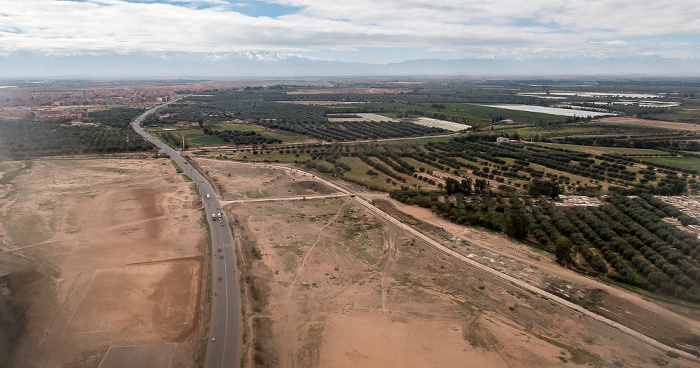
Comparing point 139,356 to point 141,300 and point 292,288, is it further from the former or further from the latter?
point 292,288

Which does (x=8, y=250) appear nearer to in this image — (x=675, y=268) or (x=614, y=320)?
(x=614, y=320)

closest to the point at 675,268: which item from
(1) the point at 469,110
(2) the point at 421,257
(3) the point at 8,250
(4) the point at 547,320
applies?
(4) the point at 547,320

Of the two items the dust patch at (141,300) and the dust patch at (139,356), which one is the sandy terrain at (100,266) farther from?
the dust patch at (139,356)

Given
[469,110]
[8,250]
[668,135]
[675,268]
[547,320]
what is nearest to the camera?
[547,320]

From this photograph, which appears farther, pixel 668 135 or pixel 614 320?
pixel 668 135

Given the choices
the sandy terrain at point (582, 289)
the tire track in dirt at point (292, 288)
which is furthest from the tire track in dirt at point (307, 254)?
the sandy terrain at point (582, 289)

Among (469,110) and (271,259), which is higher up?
(469,110)

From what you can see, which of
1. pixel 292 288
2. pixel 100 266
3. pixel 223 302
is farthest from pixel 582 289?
pixel 100 266
